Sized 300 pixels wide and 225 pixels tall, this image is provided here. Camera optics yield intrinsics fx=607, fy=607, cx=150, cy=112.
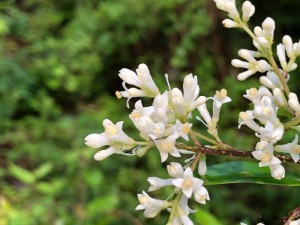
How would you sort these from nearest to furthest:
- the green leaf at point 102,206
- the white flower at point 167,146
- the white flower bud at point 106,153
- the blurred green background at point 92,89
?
the white flower at point 167,146 → the white flower bud at point 106,153 → the green leaf at point 102,206 → the blurred green background at point 92,89

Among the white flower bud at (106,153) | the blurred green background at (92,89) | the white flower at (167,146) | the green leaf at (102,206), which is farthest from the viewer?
the blurred green background at (92,89)

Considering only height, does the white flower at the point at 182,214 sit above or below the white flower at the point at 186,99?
below

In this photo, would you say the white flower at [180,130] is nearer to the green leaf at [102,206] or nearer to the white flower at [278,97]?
the white flower at [278,97]

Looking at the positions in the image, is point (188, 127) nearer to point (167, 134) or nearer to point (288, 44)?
point (167, 134)

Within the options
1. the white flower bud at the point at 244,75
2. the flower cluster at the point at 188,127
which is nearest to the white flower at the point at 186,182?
the flower cluster at the point at 188,127

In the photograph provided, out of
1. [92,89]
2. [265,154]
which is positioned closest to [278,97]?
[265,154]

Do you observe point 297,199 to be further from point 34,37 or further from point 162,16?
point 34,37
